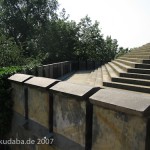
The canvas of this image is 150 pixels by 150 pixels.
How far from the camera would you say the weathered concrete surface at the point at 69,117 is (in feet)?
14.5

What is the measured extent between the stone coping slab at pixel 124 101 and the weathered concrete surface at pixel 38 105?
6.61 ft

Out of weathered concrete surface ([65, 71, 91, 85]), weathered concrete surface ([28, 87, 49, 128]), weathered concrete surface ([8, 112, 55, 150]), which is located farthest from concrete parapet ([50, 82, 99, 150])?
weathered concrete surface ([65, 71, 91, 85])

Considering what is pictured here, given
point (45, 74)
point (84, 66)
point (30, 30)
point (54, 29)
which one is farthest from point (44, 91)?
point (30, 30)

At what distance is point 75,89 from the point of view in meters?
4.59

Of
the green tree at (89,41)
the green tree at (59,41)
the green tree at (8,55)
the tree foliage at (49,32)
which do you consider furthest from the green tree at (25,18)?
the green tree at (8,55)

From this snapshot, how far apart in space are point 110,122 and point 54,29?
2649cm

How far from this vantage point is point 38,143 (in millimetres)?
6172

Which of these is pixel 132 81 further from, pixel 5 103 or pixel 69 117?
pixel 5 103

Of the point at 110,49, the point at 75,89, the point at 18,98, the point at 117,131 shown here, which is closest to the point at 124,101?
the point at 117,131

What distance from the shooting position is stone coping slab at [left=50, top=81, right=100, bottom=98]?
4.22 metres

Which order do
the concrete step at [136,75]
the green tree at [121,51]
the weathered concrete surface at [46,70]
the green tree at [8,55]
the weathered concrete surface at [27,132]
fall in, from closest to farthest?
the weathered concrete surface at [27,132]
the concrete step at [136,75]
the weathered concrete surface at [46,70]
the green tree at [8,55]
the green tree at [121,51]

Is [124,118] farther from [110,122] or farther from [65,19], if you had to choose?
[65,19]

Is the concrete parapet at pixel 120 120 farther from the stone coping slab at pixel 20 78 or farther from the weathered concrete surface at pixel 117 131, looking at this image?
the stone coping slab at pixel 20 78

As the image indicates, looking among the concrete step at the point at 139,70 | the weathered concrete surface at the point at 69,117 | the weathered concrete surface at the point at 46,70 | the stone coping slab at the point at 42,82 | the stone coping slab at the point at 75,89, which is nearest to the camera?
the stone coping slab at the point at 75,89
